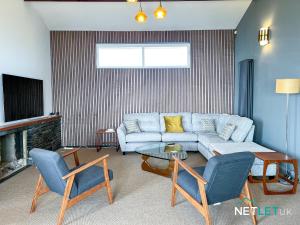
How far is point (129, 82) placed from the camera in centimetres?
577

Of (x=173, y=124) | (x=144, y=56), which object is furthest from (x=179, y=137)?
(x=144, y=56)

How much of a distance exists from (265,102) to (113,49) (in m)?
3.65

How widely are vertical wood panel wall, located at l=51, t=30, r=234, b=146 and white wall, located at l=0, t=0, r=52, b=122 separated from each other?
1.04 ft

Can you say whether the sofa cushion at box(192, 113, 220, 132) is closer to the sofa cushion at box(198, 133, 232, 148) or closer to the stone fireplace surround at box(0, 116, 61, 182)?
the sofa cushion at box(198, 133, 232, 148)

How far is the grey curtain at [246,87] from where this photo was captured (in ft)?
15.7

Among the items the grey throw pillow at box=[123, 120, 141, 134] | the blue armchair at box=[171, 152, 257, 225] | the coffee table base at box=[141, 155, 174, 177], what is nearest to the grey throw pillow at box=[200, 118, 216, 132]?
the grey throw pillow at box=[123, 120, 141, 134]

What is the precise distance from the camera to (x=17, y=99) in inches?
159

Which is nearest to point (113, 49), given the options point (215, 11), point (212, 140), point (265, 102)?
point (215, 11)

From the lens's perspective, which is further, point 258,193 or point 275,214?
point 258,193

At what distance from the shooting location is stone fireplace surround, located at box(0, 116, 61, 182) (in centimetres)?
371

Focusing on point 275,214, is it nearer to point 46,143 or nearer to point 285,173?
point 285,173

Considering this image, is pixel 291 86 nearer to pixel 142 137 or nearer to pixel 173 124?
pixel 173 124

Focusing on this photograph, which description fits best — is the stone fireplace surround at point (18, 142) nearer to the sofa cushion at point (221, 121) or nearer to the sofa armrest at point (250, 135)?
the sofa cushion at point (221, 121)

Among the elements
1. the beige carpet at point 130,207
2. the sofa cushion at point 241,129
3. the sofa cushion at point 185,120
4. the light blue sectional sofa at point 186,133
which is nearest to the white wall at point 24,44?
the beige carpet at point 130,207
